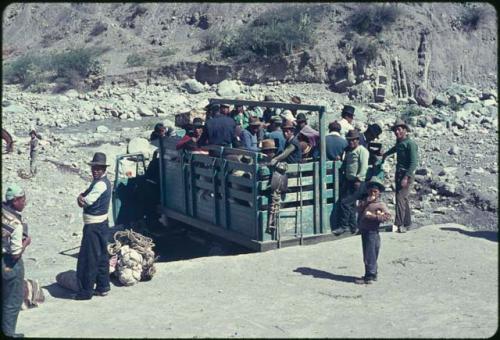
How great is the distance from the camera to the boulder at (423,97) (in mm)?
26750

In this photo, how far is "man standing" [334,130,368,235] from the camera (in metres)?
10.4

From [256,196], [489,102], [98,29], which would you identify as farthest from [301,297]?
[98,29]

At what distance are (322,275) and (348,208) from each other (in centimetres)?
154

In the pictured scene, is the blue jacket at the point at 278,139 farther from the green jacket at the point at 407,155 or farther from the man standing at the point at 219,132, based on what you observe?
the green jacket at the point at 407,155

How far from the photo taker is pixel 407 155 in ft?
35.3

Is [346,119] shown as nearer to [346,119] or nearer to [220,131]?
[346,119]

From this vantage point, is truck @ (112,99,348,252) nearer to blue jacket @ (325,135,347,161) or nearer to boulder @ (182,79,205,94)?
blue jacket @ (325,135,347,161)

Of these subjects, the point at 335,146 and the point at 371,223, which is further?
the point at 335,146

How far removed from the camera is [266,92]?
2930 cm

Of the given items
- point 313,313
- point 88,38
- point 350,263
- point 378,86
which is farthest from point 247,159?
point 88,38

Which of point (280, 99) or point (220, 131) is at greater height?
point (220, 131)

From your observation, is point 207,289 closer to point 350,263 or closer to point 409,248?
point 350,263

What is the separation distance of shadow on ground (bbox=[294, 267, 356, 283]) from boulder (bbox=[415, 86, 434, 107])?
18155 mm

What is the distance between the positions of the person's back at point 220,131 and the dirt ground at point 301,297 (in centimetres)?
188
